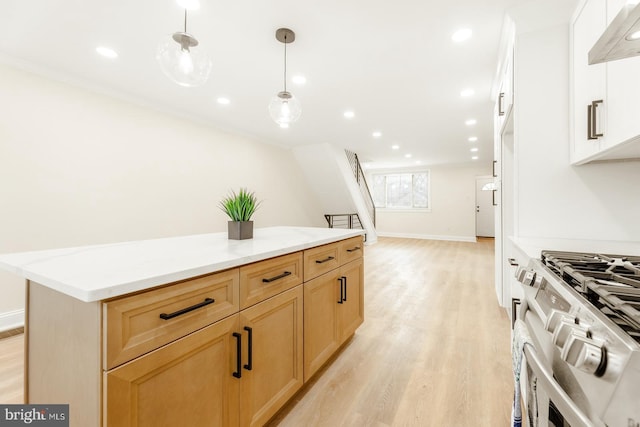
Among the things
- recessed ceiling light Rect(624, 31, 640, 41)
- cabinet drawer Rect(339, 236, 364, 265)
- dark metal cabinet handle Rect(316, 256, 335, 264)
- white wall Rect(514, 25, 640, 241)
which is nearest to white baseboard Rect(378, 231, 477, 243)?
white wall Rect(514, 25, 640, 241)

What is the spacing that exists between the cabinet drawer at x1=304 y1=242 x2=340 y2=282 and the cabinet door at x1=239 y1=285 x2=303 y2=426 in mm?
141

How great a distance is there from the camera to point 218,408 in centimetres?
103

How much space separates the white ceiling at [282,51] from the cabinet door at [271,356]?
6.71 ft

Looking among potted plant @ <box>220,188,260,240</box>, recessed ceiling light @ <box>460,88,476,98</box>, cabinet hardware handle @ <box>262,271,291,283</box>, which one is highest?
recessed ceiling light @ <box>460,88,476,98</box>

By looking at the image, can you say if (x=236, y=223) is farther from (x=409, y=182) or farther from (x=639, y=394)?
(x=409, y=182)

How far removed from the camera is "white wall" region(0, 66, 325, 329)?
2.60 m

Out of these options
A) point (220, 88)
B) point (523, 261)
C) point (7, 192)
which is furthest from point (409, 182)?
point (7, 192)

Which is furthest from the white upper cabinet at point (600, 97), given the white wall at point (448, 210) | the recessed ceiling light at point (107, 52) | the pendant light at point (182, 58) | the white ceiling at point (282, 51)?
the white wall at point (448, 210)

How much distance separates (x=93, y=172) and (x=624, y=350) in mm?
4203

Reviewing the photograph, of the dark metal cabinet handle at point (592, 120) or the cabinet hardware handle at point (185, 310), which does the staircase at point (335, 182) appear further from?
the cabinet hardware handle at point (185, 310)

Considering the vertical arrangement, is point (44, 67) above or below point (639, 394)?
above

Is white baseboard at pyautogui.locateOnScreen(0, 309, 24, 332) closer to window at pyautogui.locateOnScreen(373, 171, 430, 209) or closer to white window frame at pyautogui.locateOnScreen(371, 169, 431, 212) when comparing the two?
white window frame at pyautogui.locateOnScreen(371, 169, 431, 212)

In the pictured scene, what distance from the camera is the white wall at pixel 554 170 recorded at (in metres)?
1.60

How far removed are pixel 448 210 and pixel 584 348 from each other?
9078 millimetres
